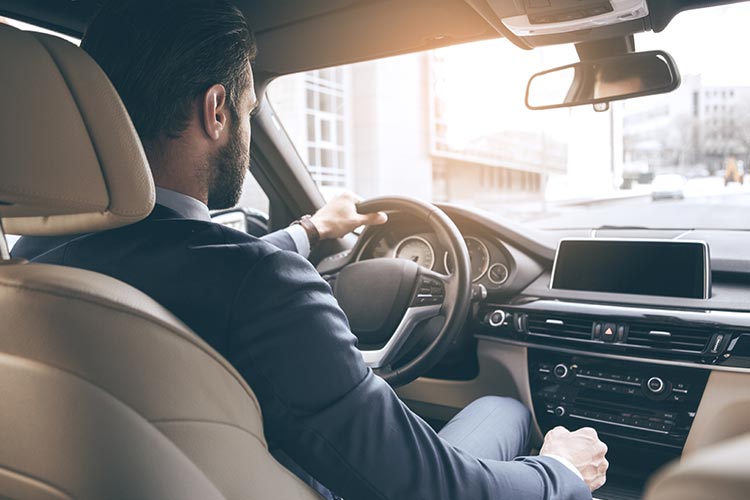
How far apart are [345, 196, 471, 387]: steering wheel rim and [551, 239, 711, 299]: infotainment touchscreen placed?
50 cm

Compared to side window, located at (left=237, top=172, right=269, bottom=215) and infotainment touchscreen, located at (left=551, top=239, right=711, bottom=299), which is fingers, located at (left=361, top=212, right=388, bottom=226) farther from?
side window, located at (left=237, top=172, right=269, bottom=215)

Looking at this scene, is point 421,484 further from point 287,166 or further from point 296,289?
point 287,166

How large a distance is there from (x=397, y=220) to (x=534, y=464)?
1.63 metres

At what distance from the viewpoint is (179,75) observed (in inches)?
50.8

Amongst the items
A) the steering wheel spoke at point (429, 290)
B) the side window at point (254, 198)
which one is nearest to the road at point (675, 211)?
the steering wheel spoke at point (429, 290)

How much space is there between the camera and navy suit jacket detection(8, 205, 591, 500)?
1.11 metres

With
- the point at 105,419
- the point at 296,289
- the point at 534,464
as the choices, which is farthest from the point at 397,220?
the point at 105,419

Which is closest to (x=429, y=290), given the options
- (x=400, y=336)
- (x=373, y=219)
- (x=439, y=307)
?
(x=439, y=307)

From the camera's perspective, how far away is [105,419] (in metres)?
0.94

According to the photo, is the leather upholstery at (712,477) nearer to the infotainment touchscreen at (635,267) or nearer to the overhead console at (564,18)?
the overhead console at (564,18)

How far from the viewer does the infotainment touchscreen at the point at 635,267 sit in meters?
2.33

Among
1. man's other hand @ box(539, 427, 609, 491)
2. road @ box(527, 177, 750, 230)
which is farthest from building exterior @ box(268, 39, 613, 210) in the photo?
man's other hand @ box(539, 427, 609, 491)

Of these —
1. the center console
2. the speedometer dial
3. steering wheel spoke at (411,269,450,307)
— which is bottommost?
the center console

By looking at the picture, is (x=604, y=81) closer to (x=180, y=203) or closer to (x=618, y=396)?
(x=618, y=396)
